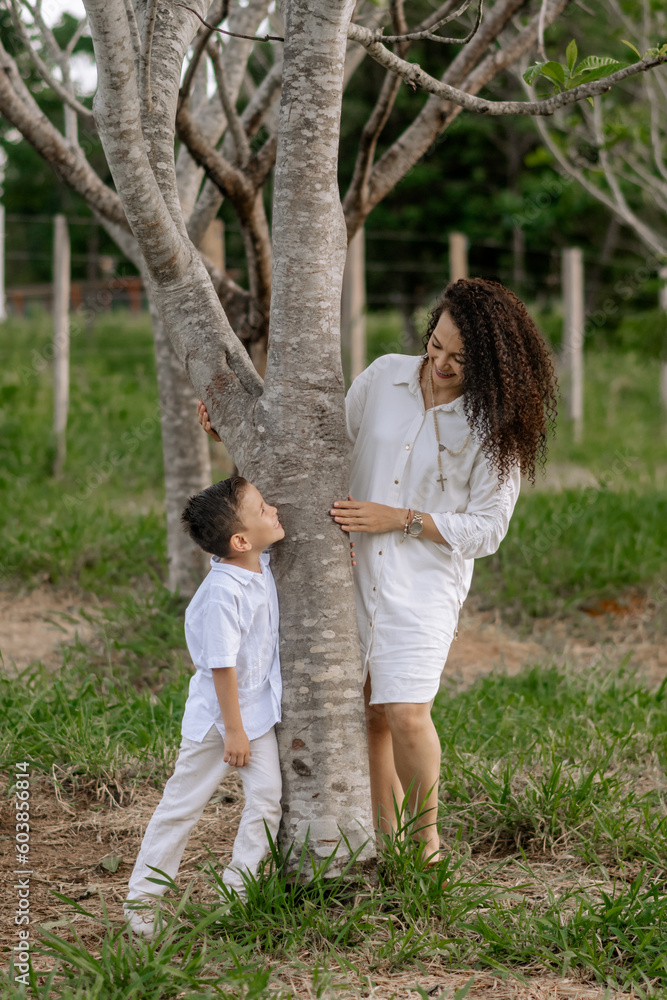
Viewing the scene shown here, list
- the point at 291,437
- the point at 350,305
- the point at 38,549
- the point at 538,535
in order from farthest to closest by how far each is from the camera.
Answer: the point at 350,305
the point at 538,535
the point at 38,549
the point at 291,437

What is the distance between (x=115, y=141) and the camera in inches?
88.4

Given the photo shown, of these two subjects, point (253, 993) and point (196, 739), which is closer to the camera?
point (253, 993)

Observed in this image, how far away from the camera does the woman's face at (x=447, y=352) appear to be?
251 cm

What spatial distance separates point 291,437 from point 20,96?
7.68 ft

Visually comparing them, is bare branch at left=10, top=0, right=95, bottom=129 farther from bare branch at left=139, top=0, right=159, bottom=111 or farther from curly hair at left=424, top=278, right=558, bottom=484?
curly hair at left=424, top=278, right=558, bottom=484

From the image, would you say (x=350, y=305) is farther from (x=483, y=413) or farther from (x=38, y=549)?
(x=483, y=413)

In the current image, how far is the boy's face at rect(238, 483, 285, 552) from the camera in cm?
227

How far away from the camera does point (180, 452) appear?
4512 mm

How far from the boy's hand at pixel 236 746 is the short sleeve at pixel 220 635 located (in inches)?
6.2

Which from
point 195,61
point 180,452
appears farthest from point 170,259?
point 180,452

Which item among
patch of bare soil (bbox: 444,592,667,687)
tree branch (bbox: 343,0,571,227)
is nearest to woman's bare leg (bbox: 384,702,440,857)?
patch of bare soil (bbox: 444,592,667,687)

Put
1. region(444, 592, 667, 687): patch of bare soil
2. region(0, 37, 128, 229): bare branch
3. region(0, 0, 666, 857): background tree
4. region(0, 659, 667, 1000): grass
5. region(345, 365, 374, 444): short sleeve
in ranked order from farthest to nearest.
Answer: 1. region(444, 592, 667, 687): patch of bare soil
2. region(0, 37, 128, 229): bare branch
3. region(345, 365, 374, 444): short sleeve
4. region(0, 0, 666, 857): background tree
5. region(0, 659, 667, 1000): grass

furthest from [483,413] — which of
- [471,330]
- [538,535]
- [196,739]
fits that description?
[538,535]

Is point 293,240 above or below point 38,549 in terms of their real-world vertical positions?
above
